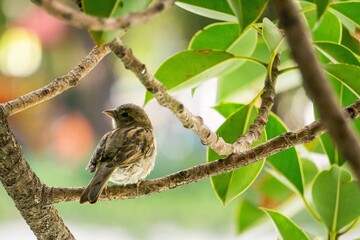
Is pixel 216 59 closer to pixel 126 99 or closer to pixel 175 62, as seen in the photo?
pixel 175 62

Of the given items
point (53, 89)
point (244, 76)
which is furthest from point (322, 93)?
point (244, 76)

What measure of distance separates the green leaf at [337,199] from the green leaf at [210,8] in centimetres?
29

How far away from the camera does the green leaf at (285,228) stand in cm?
101

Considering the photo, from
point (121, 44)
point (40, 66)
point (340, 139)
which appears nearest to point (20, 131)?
point (40, 66)

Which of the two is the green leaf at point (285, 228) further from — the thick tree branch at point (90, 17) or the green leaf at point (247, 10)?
the thick tree branch at point (90, 17)

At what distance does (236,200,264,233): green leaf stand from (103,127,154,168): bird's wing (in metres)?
0.23

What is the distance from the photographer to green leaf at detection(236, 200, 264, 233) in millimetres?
1307

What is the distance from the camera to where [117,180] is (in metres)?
1.34

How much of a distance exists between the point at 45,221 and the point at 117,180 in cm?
53

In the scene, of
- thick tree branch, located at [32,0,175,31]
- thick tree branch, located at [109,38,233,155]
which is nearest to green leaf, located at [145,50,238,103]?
thick tree branch, located at [109,38,233,155]

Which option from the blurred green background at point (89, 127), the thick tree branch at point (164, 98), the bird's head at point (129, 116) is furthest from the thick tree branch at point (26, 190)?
the blurred green background at point (89, 127)

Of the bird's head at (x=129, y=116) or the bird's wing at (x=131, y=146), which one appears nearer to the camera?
the bird's wing at (x=131, y=146)

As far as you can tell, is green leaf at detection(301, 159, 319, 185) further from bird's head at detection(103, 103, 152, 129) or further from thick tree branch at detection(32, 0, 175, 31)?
thick tree branch at detection(32, 0, 175, 31)

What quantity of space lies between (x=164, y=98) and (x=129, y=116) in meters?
1.05
